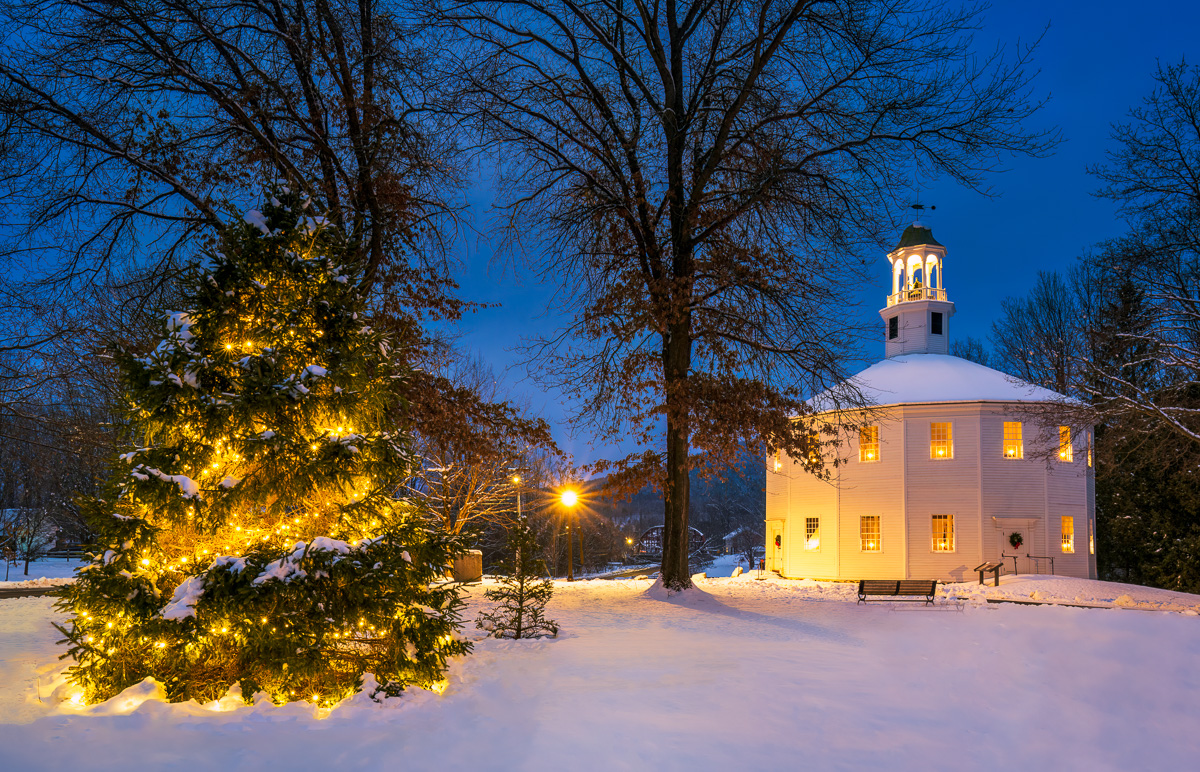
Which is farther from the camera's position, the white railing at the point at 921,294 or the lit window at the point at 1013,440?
the white railing at the point at 921,294

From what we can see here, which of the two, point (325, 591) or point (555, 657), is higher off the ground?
point (325, 591)

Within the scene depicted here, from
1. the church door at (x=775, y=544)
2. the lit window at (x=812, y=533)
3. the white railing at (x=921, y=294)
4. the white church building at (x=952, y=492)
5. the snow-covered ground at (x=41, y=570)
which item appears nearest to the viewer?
the white church building at (x=952, y=492)

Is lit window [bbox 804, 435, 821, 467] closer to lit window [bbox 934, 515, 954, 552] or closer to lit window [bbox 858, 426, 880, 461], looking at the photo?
lit window [bbox 858, 426, 880, 461]

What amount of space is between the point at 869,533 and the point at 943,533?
2.73 metres

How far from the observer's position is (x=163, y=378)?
7.08m

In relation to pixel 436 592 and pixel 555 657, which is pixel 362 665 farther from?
pixel 555 657

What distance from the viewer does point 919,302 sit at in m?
34.8

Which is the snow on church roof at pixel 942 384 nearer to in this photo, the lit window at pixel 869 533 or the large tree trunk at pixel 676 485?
the lit window at pixel 869 533

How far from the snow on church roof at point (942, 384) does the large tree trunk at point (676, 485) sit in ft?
40.5

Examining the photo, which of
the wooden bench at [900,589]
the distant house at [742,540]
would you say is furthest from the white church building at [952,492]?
the distant house at [742,540]

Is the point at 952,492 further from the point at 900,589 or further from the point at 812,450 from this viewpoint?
the point at 812,450

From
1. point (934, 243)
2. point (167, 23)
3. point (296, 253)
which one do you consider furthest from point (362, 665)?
point (934, 243)

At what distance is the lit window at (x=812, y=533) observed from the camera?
32.2 metres

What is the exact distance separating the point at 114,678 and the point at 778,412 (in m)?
13.7
